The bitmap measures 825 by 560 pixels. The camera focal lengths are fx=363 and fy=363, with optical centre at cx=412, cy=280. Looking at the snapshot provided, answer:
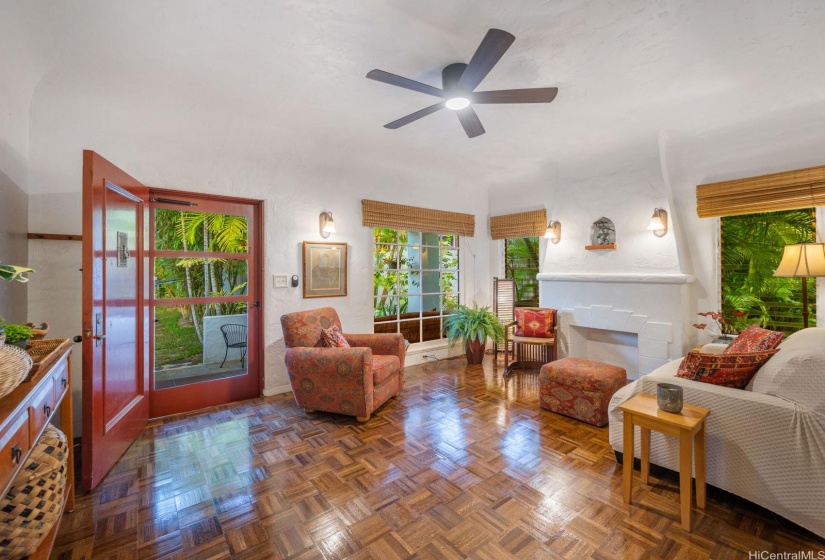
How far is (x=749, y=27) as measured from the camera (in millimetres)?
1974

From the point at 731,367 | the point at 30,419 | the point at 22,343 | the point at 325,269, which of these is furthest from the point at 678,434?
the point at 325,269

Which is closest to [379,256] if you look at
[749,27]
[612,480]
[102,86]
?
[102,86]

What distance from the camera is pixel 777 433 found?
1683 millimetres

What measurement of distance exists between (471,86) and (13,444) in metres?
2.44

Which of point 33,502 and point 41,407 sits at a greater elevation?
point 41,407

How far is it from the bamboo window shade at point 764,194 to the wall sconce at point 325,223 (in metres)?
3.64

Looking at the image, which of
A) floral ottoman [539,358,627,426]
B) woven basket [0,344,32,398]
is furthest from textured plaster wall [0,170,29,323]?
floral ottoman [539,358,627,426]

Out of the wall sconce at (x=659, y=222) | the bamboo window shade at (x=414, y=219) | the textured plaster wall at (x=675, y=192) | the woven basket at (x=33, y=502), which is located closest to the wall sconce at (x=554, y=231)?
the textured plaster wall at (x=675, y=192)

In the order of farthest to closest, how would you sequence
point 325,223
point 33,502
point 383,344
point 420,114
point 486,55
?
point 325,223 → point 383,344 → point 420,114 → point 486,55 → point 33,502

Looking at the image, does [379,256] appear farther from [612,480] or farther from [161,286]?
[612,480]

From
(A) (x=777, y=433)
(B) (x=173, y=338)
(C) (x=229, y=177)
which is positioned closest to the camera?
(A) (x=777, y=433)

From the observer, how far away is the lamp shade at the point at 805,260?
103 inches

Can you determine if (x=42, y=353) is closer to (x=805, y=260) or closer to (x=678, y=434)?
(x=678, y=434)

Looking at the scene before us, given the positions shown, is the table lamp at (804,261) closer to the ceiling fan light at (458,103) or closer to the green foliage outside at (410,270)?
the ceiling fan light at (458,103)
